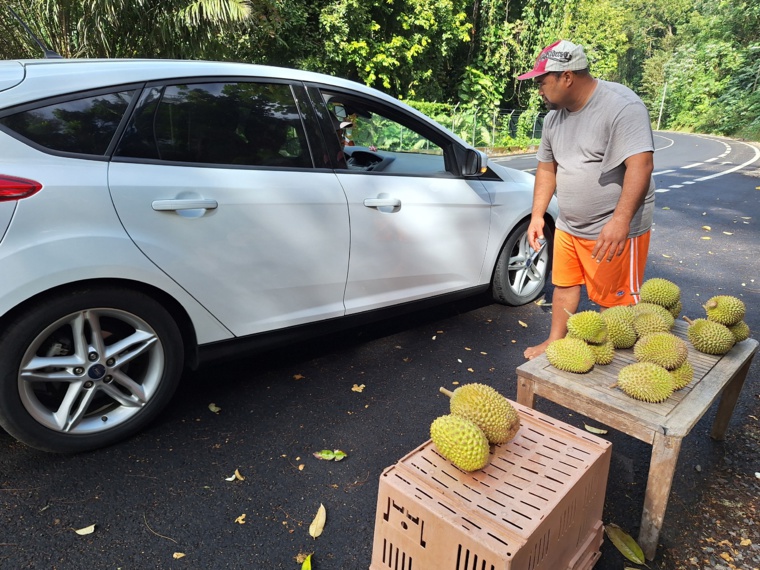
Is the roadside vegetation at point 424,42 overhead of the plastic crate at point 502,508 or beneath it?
overhead

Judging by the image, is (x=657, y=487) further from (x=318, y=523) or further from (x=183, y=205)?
(x=183, y=205)

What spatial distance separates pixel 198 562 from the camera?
6.23ft

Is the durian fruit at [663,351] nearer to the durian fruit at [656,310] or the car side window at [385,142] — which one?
the durian fruit at [656,310]

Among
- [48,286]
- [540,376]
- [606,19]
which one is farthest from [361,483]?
[606,19]

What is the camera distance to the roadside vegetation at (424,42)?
8.80 metres

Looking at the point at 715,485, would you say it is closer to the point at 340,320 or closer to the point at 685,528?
the point at 685,528

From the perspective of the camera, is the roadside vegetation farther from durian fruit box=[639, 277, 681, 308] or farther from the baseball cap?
durian fruit box=[639, 277, 681, 308]

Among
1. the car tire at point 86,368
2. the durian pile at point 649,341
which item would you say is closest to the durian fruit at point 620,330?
→ the durian pile at point 649,341

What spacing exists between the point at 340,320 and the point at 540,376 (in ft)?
4.54

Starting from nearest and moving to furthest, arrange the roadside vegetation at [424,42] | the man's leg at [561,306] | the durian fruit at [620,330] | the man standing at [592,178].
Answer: the durian fruit at [620,330] → the man standing at [592,178] → the man's leg at [561,306] → the roadside vegetation at [424,42]

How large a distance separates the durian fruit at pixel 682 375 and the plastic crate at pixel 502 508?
1.50ft

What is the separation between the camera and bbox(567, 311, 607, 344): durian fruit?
2.05 meters

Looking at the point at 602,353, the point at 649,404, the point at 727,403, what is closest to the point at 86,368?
the point at 602,353

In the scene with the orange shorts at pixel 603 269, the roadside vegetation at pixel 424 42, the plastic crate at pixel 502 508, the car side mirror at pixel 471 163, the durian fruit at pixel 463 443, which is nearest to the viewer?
the plastic crate at pixel 502 508
